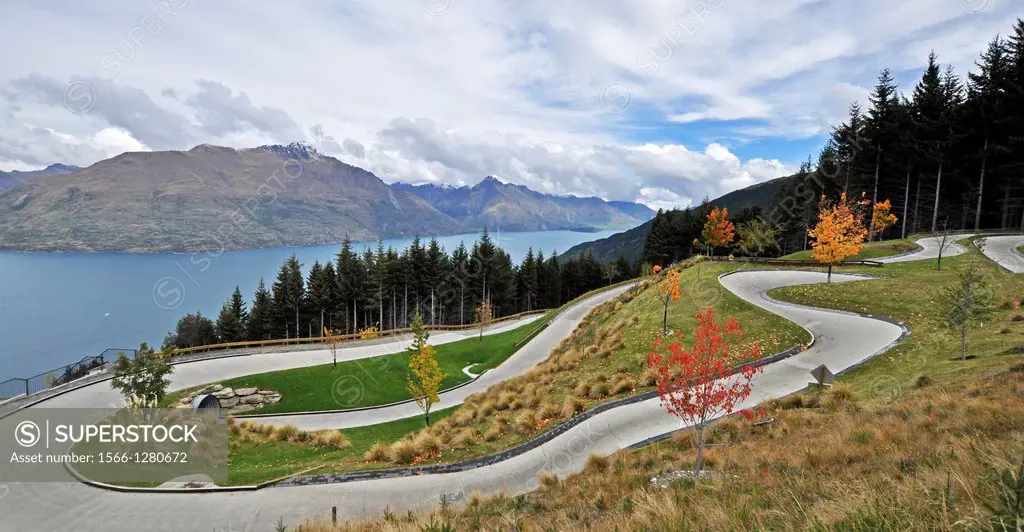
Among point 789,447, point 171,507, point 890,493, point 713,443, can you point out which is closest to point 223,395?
point 171,507

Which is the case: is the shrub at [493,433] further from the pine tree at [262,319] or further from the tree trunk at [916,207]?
the tree trunk at [916,207]

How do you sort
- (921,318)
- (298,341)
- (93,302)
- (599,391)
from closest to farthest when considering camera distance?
(599,391) < (921,318) < (298,341) < (93,302)

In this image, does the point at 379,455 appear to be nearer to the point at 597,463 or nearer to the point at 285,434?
the point at 285,434

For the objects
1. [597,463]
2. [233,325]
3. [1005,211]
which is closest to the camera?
[597,463]

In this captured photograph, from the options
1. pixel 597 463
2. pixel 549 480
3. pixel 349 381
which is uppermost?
pixel 597 463

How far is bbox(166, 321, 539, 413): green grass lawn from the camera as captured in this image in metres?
26.4

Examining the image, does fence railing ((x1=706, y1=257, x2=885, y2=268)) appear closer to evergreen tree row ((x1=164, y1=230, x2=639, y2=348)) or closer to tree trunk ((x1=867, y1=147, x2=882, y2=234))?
tree trunk ((x1=867, y1=147, x2=882, y2=234))

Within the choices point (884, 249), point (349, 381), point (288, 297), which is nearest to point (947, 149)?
point (884, 249)

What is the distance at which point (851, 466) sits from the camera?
7109 mm

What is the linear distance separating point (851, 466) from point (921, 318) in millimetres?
20607

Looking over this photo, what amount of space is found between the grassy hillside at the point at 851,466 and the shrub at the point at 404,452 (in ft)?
17.3

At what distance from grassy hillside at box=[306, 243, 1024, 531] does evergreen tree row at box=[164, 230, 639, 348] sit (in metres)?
42.3

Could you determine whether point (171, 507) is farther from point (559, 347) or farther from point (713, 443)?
point (559, 347)

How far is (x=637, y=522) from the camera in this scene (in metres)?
5.33
